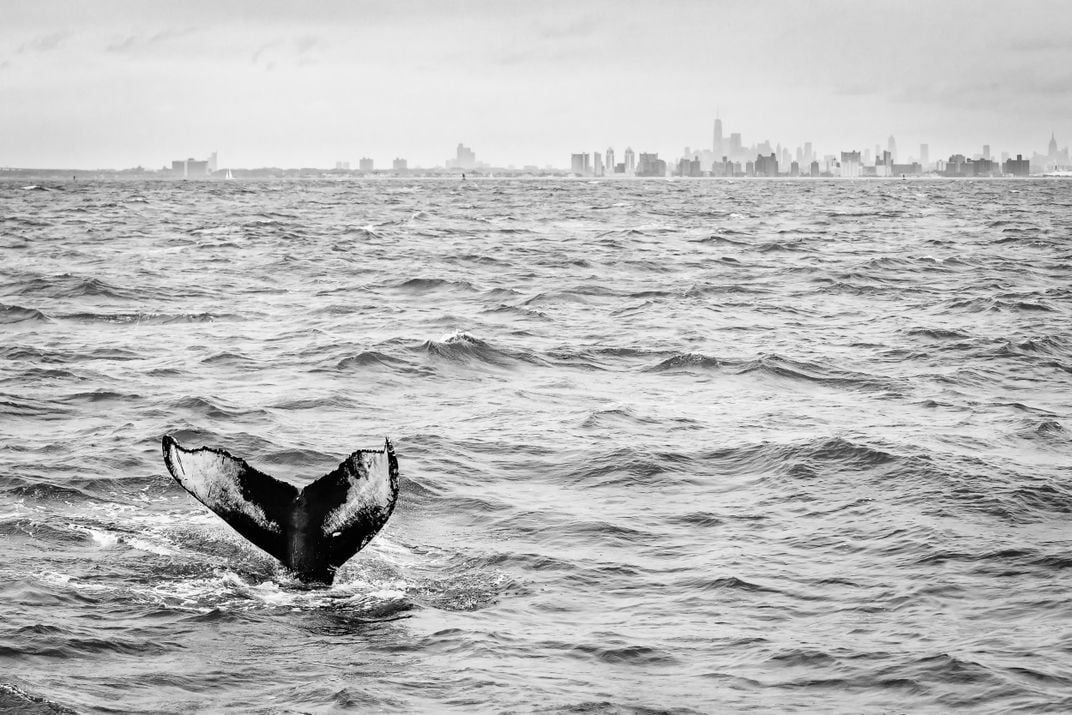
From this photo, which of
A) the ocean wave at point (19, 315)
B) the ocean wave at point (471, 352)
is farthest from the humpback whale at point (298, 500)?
the ocean wave at point (19, 315)

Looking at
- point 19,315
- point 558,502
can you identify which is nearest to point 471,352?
point 558,502

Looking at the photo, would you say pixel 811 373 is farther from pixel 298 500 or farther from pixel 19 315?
pixel 19 315

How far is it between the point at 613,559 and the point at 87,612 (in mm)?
4891

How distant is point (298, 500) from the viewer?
1095 cm

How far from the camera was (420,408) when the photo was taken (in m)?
19.9

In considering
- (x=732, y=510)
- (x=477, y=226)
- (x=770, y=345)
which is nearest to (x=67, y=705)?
(x=732, y=510)

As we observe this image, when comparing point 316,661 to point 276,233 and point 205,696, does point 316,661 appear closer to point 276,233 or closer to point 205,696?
point 205,696

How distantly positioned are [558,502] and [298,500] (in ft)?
14.3

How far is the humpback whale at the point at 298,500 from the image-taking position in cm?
1062

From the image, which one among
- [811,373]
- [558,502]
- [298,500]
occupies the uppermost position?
[298,500]

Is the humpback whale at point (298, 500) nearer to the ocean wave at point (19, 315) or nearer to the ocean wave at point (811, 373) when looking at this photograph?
the ocean wave at point (811, 373)

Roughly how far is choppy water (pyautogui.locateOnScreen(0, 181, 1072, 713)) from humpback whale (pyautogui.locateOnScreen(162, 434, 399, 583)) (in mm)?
481

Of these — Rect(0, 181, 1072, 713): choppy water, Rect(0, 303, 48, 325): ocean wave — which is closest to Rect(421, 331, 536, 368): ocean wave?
Rect(0, 181, 1072, 713): choppy water

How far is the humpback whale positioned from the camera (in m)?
10.6
